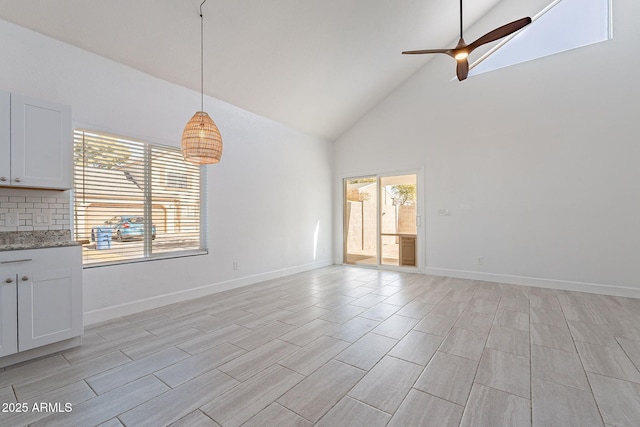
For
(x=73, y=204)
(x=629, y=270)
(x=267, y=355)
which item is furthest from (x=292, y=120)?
(x=629, y=270)

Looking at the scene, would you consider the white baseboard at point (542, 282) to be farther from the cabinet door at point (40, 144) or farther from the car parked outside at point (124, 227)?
the cabinet door at point (40, 144)

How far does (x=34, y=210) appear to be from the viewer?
8.93 ft

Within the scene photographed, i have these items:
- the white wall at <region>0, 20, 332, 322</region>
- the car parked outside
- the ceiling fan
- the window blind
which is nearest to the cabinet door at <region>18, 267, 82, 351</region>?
the white wall at <region>0, 20, 332, 322</region>

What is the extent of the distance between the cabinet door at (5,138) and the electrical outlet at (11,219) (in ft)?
1.57

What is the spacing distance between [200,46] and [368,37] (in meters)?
2.50

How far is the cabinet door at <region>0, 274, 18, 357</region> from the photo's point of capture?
2.11 metres

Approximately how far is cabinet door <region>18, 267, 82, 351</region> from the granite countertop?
212mm

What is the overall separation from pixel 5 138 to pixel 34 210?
744mm

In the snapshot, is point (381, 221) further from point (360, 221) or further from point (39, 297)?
point (39, 297)

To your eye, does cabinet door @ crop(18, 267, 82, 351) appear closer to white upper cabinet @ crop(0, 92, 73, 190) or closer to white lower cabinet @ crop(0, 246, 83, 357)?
white lower cabinet @ crop(0, 246, 83, 357)

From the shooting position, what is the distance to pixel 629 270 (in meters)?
3.91

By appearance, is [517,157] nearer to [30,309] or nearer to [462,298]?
[462,298]

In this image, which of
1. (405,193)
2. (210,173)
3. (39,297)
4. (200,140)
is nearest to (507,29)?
(200,140)

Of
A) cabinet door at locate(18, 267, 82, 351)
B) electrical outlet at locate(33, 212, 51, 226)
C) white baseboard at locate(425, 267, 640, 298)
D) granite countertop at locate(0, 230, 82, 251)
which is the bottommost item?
white baseboard at locate(425, 267, 640, 298)
